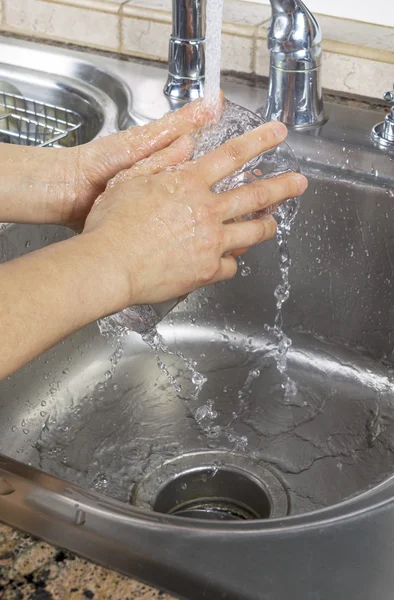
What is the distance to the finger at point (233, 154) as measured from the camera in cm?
70

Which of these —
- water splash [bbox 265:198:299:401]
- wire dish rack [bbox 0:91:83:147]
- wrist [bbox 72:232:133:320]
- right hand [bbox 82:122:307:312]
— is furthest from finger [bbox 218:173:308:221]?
wire dish rack [bbox 0:91:83:147]

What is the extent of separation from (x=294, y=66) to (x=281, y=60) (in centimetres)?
2

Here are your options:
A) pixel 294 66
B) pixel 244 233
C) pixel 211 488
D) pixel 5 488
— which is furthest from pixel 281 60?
pixel 5 488

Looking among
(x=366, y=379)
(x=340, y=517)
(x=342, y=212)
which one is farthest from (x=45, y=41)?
(x=340, y=517)

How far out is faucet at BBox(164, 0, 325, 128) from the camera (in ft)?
3.17

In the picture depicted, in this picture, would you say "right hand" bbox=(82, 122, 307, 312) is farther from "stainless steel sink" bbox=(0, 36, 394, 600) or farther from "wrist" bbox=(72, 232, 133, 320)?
"stainless steel sink" bbox=(0, 36, 394, 600)

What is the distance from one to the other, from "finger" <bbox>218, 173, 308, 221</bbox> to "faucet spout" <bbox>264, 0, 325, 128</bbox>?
0.31 meters

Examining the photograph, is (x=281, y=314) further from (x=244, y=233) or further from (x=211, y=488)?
(x=244, y=233)

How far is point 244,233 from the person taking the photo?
70cm

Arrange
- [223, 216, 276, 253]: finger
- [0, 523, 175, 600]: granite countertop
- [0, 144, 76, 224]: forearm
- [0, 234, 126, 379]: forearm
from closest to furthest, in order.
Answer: [0, 523, 175, 600]: granite countertop < [0, 234, 126, 379]: forearm < [223, 216, 276, 253]: finger < [0, 144, 76, 224]: forearm

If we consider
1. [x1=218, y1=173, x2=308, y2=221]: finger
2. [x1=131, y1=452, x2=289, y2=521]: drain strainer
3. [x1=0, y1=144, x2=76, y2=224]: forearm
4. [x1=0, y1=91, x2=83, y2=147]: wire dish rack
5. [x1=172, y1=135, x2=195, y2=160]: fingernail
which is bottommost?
[x1=131, y1=452, x2=289, y2=521]: drain strainer

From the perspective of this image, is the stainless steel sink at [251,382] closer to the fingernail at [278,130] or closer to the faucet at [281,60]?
the faucet at [281,60]

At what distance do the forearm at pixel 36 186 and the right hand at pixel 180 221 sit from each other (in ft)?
0.27

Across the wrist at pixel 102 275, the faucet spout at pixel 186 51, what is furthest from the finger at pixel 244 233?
the faucet spout at pixel 186 51
